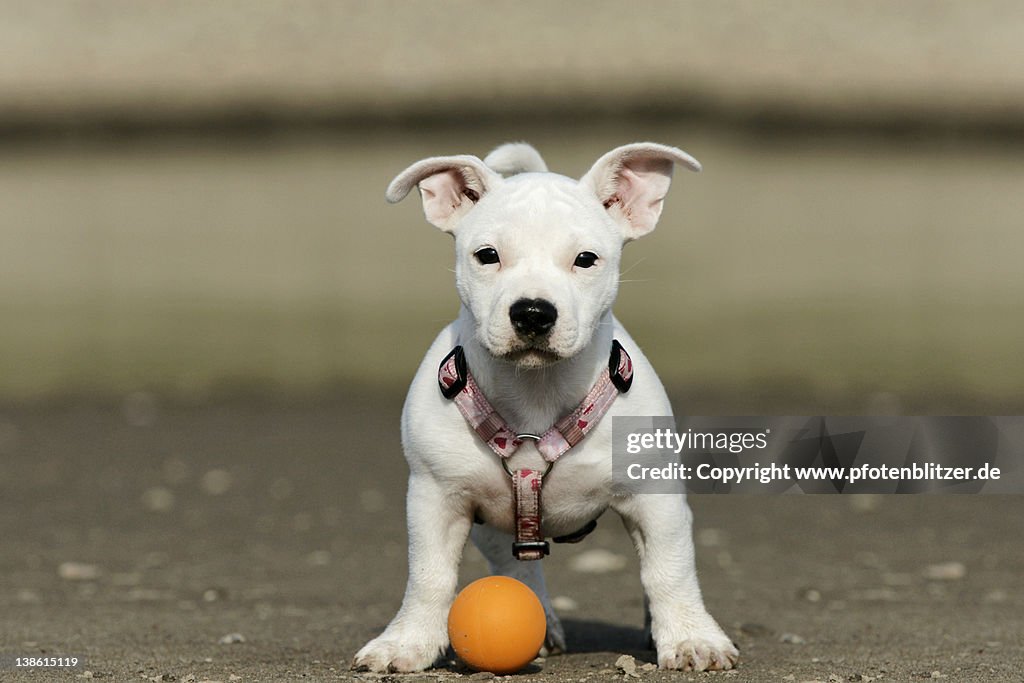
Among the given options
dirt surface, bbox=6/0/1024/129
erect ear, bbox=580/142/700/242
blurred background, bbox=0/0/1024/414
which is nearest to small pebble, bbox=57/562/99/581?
erect ear, bbox=580/142/700/242

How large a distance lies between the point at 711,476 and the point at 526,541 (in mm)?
4437

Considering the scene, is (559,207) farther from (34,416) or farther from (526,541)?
(34,416)

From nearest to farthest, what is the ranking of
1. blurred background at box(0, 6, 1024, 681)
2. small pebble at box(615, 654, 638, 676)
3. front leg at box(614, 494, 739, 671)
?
small pebble at box(615, 654, 638, 676) → front leg at box(614, 494, 739, 671) → blurred background at box(0, 6, 1024, 681)

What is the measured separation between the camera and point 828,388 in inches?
611

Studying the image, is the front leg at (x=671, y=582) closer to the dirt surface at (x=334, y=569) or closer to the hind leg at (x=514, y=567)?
the dirt surface at (x=334, y=569)

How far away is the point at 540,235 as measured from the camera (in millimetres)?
5281

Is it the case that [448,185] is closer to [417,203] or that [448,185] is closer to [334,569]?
[334,569]

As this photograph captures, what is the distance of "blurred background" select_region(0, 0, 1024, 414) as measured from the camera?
1593 centimetres

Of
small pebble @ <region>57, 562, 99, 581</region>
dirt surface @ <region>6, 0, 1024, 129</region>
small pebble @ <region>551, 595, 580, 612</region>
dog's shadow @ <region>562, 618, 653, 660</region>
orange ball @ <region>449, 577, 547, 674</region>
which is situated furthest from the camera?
dirt surface @ <region>6, 0, 1024, 129</region>

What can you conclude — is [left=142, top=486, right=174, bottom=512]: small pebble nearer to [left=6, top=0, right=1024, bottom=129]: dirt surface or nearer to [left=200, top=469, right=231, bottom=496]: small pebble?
[left=200, top=469, right=231, bottom=496]: small pebble

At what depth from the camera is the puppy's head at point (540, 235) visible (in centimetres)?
512

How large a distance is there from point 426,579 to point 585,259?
50.1 inches

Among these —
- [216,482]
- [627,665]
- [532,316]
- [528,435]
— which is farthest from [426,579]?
[216,482]

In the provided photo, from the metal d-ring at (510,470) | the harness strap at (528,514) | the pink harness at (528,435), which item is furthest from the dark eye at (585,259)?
the harness strap at (528,514)
